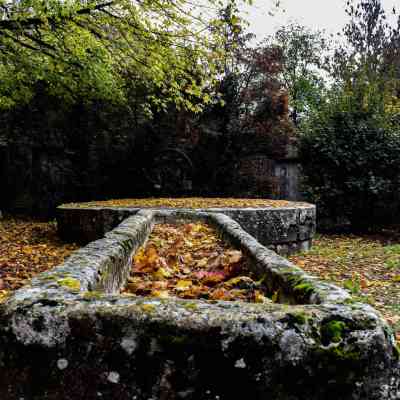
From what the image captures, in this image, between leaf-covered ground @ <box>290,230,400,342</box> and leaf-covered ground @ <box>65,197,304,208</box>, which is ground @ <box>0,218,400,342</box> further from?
leaf-covered ground @ <box>65,197,304,208</box>

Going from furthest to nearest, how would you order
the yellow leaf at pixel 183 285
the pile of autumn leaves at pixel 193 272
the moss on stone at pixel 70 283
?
the yellow leaf at pixel 183 285 < the pile of autumn leaves at pixel 193 272 < the moss on stone at pixel 70 283

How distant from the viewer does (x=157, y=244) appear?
417 centimetres

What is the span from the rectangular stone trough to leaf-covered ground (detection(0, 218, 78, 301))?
2.89m

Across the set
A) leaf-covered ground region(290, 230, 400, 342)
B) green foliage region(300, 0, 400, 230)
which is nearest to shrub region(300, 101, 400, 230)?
green foliage region(300, 0, 400, 230)

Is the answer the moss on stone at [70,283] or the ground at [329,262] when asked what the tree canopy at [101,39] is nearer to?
the ground at [329,262]

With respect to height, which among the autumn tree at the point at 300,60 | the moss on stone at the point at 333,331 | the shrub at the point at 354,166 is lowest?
the moss on stone at the point at 333,331

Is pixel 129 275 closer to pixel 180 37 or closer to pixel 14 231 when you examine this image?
pixel 180 37

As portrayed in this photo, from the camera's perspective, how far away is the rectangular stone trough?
1144mm

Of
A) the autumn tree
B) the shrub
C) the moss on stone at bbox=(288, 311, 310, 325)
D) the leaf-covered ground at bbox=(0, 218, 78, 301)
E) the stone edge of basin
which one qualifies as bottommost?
the leaf-covered ground at bbox=(0, 218, 78, 301)

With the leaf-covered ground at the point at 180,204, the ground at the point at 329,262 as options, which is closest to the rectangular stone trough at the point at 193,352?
the ground at the point at 329,262

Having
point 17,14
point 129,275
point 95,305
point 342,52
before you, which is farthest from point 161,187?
point 342,52

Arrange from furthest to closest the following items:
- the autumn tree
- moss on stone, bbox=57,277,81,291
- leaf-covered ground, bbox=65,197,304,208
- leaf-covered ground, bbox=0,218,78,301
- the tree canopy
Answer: the autumn tree
leaf-covered ground, bbox=65,197,304,208
the tree canopy
leaf-covered ground, bbox=0,218,78,301
moss on stone, bbox=57,277,81,291

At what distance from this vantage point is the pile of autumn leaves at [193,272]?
218 cm

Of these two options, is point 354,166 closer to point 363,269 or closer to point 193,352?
point 363,269
